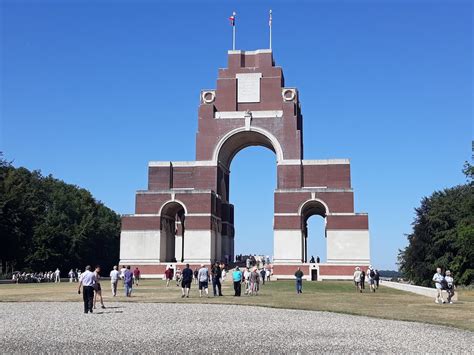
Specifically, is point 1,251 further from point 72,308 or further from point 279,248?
point 72,308

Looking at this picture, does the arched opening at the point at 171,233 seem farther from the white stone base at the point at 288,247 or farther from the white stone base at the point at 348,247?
the white stone base at the point at 348,247

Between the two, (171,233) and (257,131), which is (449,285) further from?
(171,233)

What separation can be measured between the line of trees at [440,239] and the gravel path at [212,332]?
39583 mm

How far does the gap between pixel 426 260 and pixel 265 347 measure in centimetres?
5553

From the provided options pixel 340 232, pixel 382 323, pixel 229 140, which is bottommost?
pixel 382 323

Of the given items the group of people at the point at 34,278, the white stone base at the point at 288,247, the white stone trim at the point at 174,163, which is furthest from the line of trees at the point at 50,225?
the white stone base at the point at 288,247

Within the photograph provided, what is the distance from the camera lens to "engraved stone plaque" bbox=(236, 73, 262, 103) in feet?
198

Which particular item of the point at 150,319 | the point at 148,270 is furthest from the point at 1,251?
the point at 150,319

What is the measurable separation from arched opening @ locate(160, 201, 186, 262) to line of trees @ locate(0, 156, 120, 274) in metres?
13.3

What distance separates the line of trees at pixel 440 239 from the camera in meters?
57.2

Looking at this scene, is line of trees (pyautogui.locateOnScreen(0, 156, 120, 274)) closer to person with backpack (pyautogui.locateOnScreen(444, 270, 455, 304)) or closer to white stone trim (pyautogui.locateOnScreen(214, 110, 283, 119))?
white stone trim (pyautogui.locateOnScreen(214, 110, 283, 119))

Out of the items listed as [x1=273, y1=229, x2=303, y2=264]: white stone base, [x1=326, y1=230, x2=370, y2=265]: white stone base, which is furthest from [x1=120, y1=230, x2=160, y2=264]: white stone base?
[x1=326, y1=230, x2=370, y2=265]: white stone base

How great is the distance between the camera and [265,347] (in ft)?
39.8

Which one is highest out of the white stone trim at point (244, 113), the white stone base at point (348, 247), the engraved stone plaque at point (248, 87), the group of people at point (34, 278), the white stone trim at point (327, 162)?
the engraved stone plaque at point (248, 87)
